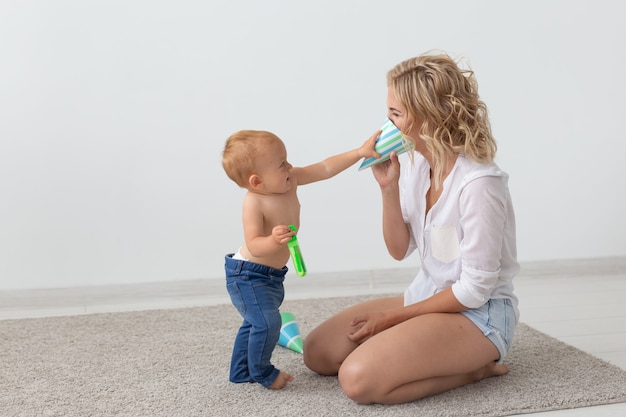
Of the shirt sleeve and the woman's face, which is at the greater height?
the woman's face

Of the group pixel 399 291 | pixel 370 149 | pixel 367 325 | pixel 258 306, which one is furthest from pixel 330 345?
pixel 399 291

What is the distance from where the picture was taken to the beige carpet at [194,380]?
1689 mm

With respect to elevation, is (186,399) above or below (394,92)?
below

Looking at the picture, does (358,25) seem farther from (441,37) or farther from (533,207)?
(533,207)

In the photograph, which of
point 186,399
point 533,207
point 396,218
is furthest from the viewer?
point 533,207

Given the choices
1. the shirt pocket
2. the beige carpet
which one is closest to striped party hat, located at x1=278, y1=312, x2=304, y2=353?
the beige carpet

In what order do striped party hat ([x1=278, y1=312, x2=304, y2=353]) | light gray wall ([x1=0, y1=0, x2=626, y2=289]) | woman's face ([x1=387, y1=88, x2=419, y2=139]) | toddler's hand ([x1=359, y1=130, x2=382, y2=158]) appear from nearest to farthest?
woman's face ([x1=387, y1=88, x2=419, y2=139]) < toddler's hand ([x1=359, y1=130, x2=382, y2=158]) < striped party hat ([x1=278, y1=312, x2=304, y2=353]) < light gray wall ([x1=0, y1=0, x2=626, y2=289])

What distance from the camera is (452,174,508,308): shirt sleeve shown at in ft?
5.54

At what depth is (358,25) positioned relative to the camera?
118 inches

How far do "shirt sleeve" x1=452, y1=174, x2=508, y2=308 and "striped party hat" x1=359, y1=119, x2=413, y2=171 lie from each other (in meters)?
0.17

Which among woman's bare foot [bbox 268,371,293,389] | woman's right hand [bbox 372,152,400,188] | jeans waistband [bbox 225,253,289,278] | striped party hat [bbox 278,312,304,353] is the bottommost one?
woman's bare foot [bbox 268,371,293,389]

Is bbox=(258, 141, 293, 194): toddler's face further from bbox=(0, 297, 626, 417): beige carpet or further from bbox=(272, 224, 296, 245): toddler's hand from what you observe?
bbox=(0, 297, 626, 417): beige carpet

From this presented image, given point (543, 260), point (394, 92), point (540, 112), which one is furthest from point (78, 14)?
point (543, 260)

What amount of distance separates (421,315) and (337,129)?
1.36 metres
